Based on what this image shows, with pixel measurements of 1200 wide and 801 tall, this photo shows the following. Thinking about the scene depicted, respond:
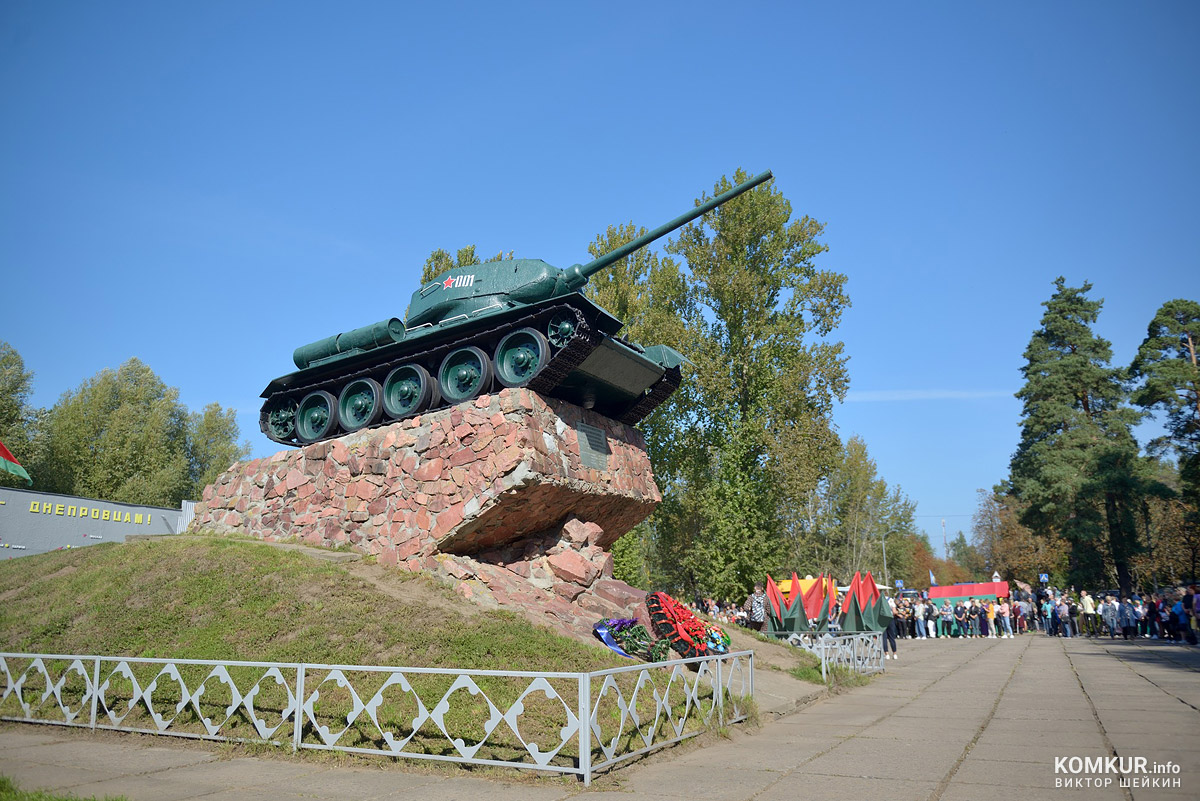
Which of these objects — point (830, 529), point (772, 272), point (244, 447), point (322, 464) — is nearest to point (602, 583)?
point (322, 464)

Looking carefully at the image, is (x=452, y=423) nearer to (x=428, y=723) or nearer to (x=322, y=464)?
(x=322, y=464)

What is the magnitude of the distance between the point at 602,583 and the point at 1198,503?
88.7ft

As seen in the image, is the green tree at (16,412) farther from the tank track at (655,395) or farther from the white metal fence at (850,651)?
the white metal fence at (850,651)

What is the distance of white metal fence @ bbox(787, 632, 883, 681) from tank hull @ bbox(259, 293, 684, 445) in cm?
602

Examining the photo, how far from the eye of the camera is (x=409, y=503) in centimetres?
1351

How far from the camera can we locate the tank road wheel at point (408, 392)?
1466 cm

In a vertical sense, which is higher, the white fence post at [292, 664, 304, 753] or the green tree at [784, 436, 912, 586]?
the green tree at [784, 436, 912, 586]

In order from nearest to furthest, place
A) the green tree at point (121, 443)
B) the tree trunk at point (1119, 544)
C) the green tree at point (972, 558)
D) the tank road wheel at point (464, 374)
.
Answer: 1. the tank road wheel at point (464, 374)
2. the tree trunk at point (1119, 544)
3. the green tree at point (121, 443)
4. the green tree at point (972, 558)

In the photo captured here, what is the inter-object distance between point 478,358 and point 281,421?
19.2ft

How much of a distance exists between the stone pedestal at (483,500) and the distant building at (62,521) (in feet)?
29.3

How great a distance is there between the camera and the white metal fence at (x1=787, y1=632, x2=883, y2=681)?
11.9m

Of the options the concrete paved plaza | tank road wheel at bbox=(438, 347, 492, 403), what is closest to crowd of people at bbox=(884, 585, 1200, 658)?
the concrete paved plaza

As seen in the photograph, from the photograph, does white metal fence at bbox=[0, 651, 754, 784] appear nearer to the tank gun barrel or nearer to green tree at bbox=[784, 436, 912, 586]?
the tank gun barrel

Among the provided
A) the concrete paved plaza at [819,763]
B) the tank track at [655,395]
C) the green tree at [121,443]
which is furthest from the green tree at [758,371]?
the green tree at [121,443]
